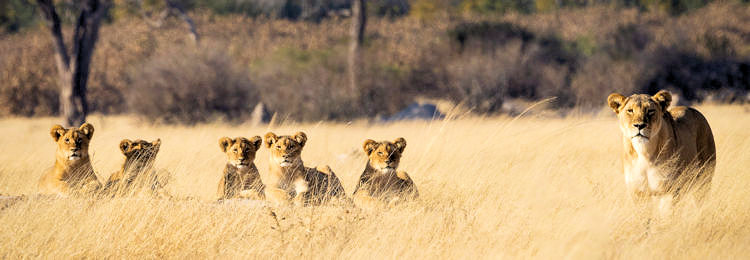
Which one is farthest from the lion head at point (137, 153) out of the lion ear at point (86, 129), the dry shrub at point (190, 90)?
the dry shrub at point (190, 90)

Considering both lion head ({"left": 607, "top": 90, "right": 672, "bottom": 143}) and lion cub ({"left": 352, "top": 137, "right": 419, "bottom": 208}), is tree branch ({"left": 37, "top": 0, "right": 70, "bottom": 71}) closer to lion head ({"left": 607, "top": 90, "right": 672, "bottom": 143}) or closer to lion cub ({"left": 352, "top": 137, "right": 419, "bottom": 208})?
lion cub ({"left": 352, "top": 137, "right": 419, "bottom": 208})

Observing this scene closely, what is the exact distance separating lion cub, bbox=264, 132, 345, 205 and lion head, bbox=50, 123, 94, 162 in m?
1.45

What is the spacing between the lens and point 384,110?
1833 centimetres

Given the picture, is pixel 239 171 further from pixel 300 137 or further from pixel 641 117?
pixel 641 117

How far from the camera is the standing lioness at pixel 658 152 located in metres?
4.62

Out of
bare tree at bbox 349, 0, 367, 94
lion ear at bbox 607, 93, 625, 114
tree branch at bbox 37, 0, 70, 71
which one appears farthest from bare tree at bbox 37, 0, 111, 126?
lion ear at bbox 607, 93, 625, 114

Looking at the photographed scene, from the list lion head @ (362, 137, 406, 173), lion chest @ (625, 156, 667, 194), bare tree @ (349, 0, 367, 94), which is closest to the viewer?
lion chest @ (625, 156, 667, 194)

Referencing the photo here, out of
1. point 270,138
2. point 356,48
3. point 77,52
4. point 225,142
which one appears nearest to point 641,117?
point 270,138

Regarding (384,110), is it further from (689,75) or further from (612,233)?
(612,233)

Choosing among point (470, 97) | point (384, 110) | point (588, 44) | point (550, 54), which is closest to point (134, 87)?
point (384, 110)

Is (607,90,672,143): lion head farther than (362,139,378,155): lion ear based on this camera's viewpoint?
No

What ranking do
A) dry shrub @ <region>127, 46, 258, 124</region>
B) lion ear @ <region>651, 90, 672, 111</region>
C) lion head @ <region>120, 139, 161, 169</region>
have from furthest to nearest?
1. dry shrub @ <region>127, 46, 258, 124</region>
2. lion head @ <region>120, 139, 161, 169</region>
3. lion ear @ <region>651, 90, 672, 111</region>

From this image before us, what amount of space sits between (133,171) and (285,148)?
52.5 inches

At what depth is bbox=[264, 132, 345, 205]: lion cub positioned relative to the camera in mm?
5441
